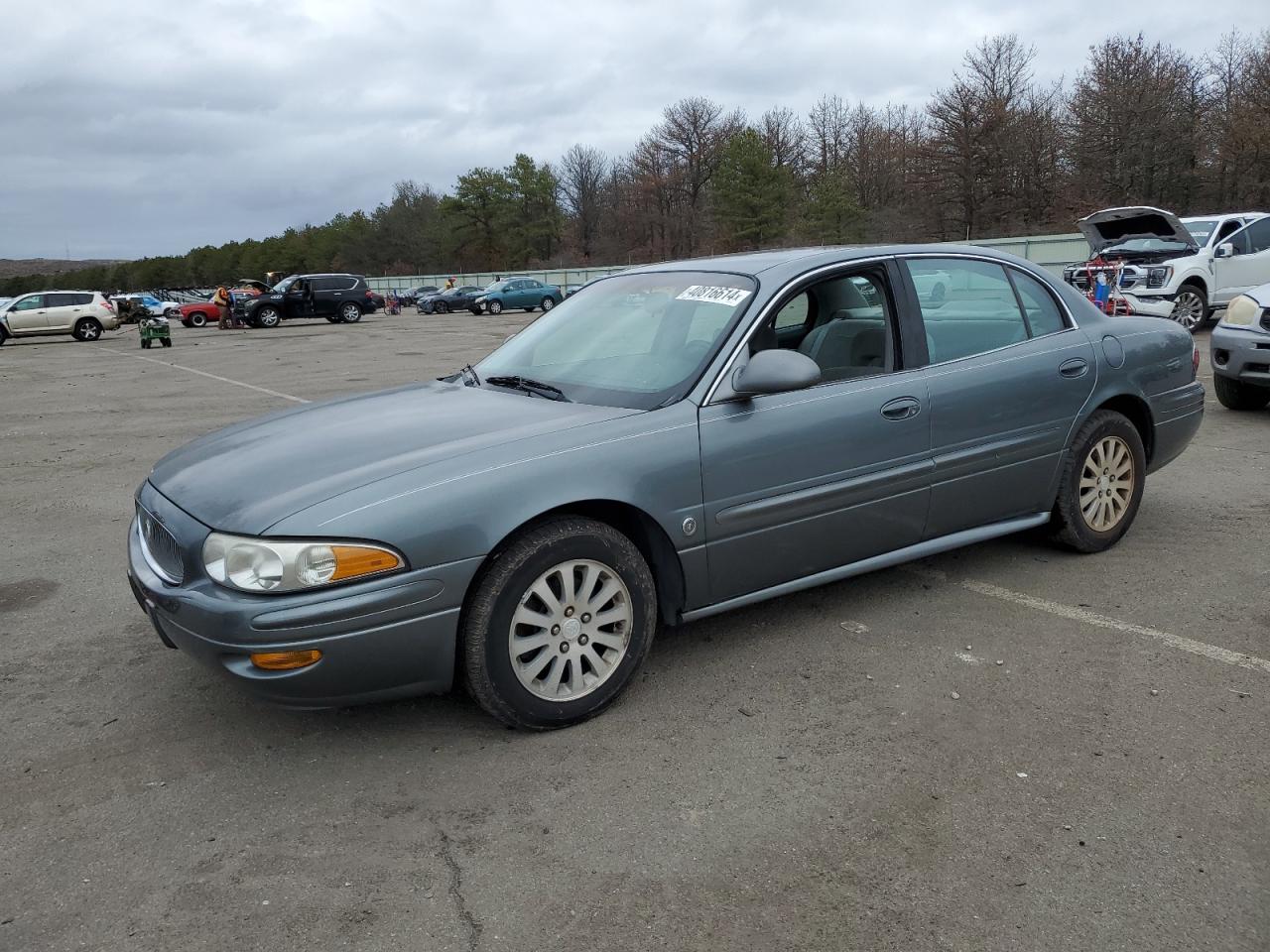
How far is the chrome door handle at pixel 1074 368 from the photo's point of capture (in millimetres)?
4590

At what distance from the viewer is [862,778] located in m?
2.96

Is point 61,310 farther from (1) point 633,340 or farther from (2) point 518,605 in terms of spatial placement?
(2) point 518,605

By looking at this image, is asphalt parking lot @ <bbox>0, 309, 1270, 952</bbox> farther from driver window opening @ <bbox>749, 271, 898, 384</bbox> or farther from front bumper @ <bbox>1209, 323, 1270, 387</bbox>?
front bumper @ <bbox>1209, 323, 1270, 387</bbox>

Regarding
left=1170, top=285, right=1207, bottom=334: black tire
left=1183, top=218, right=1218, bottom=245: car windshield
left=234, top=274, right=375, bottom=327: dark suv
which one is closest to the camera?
left=1170, top=285, right=1207, bottom=334: black tire

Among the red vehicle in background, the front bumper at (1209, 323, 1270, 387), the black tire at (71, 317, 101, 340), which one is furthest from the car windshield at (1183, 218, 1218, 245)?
the red vehicle in background

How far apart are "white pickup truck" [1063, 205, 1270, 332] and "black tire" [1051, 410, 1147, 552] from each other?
11642 mm

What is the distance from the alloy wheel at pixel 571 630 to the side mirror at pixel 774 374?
0.84 metres

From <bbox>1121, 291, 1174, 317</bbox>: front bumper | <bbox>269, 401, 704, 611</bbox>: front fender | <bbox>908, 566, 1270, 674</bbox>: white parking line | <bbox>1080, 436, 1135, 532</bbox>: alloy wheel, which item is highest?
<bbox>269, 401, 704, 611</bbox>: front fender

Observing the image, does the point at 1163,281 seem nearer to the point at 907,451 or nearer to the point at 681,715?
the point at 907,451

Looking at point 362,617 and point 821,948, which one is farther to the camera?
point 362,617

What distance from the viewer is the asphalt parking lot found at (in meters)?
2.38

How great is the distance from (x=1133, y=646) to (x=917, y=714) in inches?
42.7

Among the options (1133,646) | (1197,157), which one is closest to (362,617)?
(1133,646)

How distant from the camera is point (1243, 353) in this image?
27.5 feet
